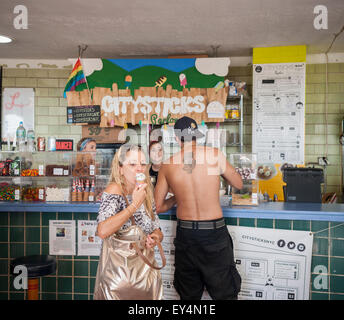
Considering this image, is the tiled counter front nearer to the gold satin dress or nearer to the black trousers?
the black trousers

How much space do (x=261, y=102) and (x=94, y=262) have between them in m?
3.77

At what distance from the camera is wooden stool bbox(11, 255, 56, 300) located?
8.18ft

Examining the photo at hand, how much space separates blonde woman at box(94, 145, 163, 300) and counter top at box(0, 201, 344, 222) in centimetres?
94

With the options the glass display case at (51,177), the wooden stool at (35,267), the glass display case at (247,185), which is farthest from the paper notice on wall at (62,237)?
the glass display case at (247,185)

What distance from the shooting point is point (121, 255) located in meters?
1.96

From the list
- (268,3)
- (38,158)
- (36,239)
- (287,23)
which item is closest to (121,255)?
(36,239)

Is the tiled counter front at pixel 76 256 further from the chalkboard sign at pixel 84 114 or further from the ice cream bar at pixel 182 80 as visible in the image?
the ice cream bar at pixel 182 80

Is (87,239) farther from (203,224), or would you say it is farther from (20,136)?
(20,136)

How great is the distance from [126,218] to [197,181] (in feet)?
2.89

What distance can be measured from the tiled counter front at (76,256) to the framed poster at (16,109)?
3680mm

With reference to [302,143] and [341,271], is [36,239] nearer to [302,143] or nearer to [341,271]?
[341,271]

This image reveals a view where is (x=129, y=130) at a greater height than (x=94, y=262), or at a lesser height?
greater

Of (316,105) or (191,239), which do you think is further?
(316,105)

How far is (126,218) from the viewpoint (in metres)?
1.94
